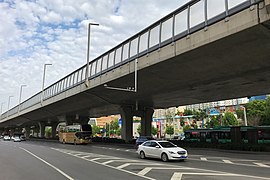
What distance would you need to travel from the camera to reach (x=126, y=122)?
4869cm

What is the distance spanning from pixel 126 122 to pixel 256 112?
46.0 meters

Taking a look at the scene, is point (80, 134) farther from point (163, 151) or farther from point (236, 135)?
point (163, 151)

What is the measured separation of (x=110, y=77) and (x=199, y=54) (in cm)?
1189

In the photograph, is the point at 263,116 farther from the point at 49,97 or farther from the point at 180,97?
the point at 49,97

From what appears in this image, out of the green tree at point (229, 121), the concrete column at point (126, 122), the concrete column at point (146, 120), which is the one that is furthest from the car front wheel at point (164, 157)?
the green tree at point (229, 121)

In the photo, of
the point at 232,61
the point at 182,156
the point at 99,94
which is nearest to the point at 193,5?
the point at 232,61

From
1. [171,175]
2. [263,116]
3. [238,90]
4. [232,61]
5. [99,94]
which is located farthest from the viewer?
[263,116]

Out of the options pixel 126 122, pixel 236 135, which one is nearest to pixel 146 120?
pixel 126 122

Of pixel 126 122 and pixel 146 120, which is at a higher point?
pixel 146 120

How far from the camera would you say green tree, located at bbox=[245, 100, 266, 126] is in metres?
77.2

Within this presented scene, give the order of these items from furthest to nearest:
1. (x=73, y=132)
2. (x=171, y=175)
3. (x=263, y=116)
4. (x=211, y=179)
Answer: (x=263, y=116), (x=73, y=132), (x=171, y=175), (x=211, y=179)

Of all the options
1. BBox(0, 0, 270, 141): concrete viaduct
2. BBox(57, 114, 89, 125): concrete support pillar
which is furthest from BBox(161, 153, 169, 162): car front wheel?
BBox(57, 114, 89, 125): concrete support pillar

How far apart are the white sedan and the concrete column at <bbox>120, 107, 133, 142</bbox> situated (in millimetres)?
26948

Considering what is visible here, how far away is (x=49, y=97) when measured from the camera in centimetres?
5134
